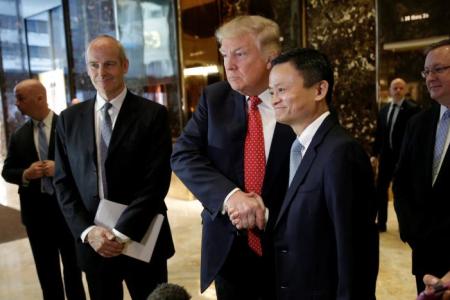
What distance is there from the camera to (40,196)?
2719mm

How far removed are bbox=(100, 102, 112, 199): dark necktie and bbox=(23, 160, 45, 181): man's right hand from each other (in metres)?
0.81

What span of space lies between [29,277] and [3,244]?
49.8 inches

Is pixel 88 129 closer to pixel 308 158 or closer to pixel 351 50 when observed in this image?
pixel 308 158

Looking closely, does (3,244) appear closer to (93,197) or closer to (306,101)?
(93,197)

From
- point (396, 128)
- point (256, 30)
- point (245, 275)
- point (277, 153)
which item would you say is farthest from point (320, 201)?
point (396, 128)

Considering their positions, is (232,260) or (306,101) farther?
(232,260)

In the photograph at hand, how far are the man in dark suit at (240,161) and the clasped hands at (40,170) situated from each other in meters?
1.17

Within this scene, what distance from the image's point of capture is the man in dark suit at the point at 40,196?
2699 millimetres

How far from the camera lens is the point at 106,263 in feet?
6.45

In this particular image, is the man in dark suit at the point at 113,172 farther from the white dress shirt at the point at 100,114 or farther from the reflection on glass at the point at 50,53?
the reflection on glass at the point at 50,53

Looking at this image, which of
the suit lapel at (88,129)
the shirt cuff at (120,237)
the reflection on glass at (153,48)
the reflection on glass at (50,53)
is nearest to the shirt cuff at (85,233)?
the shirt cuff at (120,237)

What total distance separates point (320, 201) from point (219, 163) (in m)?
0.49

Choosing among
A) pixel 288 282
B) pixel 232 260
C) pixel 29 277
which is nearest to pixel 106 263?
pixel 232 260

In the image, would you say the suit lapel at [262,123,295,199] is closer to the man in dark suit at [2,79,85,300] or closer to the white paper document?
the white paper document
